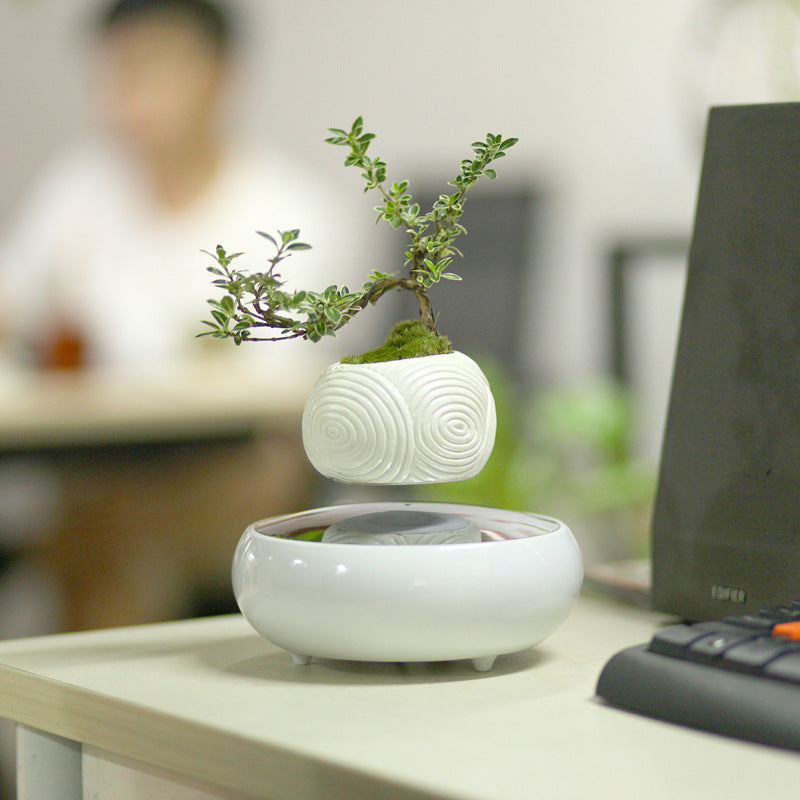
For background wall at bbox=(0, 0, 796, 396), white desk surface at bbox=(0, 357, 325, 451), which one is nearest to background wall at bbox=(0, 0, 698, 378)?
background wall at bbox=(0, 0, 796, 396)

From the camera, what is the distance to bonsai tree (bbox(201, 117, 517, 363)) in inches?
20.5

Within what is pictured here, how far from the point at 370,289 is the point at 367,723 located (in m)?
0.21

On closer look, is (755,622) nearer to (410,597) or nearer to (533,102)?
(410,597)

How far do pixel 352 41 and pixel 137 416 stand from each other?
6.39 feet

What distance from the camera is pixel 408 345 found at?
0.55 m

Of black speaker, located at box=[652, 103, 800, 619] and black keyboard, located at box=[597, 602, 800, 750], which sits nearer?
black keyboard, located at box=[597, 602, 800, 750]

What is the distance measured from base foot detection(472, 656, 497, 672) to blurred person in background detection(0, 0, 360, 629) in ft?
6.91

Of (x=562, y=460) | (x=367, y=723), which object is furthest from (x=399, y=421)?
(x=562, y=460)

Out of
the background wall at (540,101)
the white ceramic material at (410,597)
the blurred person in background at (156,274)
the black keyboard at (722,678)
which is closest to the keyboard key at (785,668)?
the black keyboard at (722,678)

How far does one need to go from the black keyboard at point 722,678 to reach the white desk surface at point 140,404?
2.00m

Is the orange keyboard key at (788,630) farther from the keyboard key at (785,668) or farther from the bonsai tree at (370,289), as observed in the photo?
the bonsai tree at (370,289)

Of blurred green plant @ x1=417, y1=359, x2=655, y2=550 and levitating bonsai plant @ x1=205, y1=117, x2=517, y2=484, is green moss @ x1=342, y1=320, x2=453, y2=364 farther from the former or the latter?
blurred green plant @ x1=417, y1=359, x2=655, y2=550

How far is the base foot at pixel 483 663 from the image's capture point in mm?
507

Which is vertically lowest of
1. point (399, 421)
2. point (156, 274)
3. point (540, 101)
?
point (399, 421)
